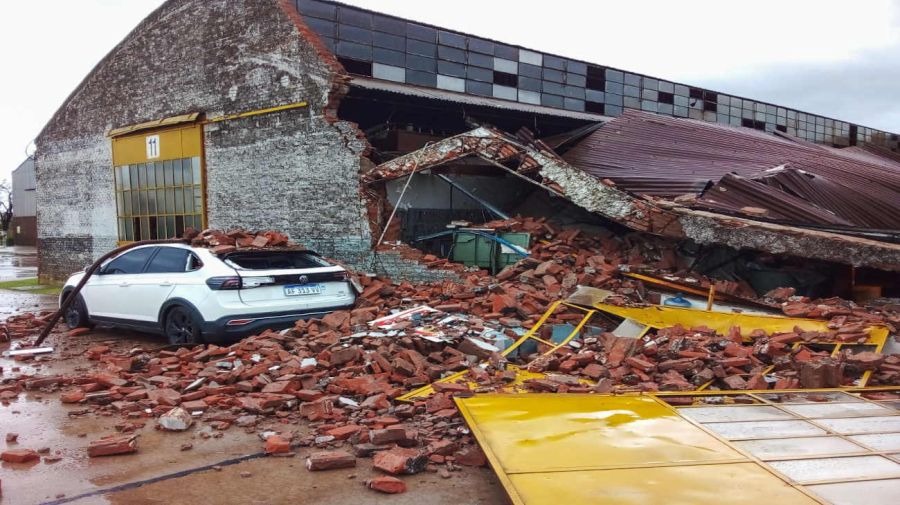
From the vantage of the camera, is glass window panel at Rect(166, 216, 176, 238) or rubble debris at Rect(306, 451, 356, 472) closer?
rubble debris at Rect(306, 451, 356, 472)

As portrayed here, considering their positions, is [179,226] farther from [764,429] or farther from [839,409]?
[839,409]

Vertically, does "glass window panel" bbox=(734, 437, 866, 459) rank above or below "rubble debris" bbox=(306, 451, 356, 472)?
above

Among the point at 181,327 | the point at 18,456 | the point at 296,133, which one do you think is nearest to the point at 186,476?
the point at 18,456

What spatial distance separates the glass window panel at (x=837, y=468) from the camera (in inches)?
130

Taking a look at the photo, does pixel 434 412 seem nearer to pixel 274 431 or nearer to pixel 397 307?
pixel 274 431

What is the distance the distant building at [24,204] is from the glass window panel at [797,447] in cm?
5027

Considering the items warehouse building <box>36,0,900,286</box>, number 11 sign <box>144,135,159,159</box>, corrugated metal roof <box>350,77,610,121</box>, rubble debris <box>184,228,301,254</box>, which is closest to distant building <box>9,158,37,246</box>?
warehouse building <box>36,0,900,286</box>

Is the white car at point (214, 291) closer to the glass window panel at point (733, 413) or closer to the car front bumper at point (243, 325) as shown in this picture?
the car front bumper at point (243, 325)

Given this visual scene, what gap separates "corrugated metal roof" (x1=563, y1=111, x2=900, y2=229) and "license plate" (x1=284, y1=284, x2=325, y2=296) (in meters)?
5.34

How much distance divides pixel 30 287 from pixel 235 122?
905cm

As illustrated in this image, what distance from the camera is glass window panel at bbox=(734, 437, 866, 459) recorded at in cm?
362

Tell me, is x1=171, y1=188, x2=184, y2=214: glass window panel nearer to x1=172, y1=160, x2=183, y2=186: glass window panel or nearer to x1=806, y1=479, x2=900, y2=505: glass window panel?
x1=172, y1=160, x2=183, y2=186: glass window panel

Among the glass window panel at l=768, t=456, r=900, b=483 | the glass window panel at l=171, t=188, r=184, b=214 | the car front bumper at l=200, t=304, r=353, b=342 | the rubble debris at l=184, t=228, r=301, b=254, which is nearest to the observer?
the glass window panel at l=768, t=456, r=900, b=483

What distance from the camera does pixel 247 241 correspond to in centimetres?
967
